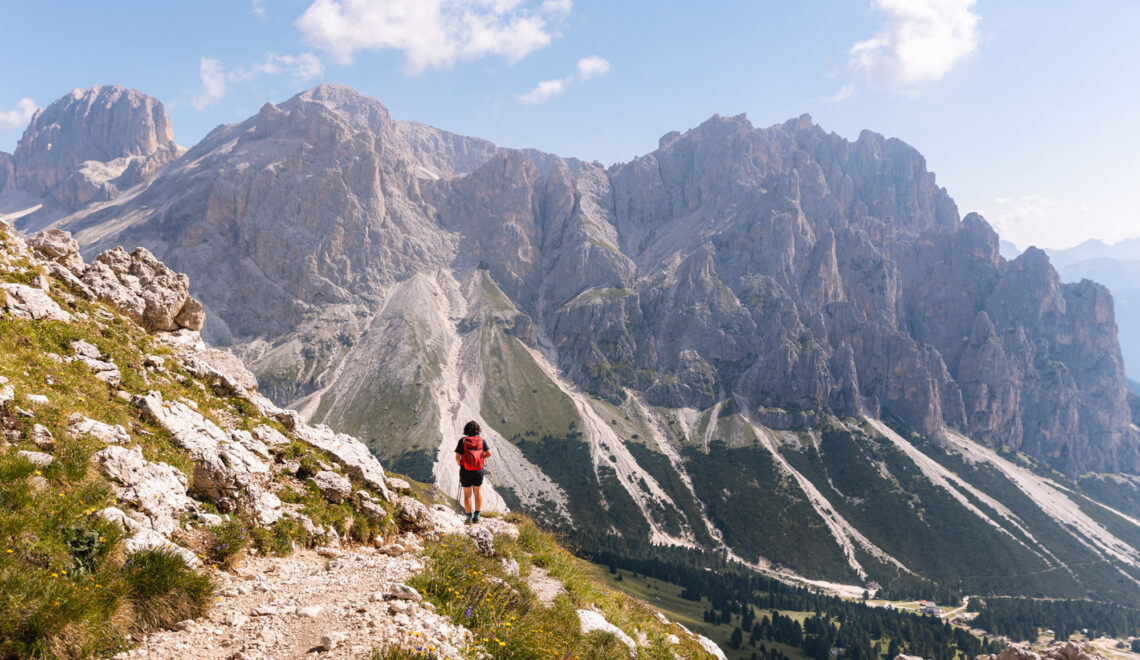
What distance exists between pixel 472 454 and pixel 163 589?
1099 cm

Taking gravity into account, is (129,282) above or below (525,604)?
above

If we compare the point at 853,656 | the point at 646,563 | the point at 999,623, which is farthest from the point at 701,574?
the point at 999,623

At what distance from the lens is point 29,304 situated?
18000 millimetres

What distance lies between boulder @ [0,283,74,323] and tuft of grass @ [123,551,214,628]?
14228 millimetres

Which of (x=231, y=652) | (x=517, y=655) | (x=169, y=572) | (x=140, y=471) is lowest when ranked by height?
(x=517, y=655)

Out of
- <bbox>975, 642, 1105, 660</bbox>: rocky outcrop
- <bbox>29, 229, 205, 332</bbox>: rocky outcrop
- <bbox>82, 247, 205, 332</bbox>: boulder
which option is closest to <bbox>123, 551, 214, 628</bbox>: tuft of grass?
<bbox>29, 229, 205, 332</bbox>: rocky outcrop

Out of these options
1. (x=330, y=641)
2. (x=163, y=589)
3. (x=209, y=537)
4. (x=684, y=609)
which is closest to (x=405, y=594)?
(x=330, y=641)

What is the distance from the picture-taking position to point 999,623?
179 meters

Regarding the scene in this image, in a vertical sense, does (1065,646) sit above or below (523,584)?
below

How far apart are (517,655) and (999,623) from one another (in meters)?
250

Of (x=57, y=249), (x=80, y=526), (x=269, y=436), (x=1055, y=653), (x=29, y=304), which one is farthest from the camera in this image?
(x=1055, y=653)

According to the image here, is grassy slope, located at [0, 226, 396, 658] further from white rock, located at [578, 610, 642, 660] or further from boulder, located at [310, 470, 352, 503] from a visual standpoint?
white rock, located at [578, 610, 642, 660]

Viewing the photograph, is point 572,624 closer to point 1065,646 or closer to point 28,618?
point 28,618

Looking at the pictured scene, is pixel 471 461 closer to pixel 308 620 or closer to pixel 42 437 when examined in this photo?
pixel 308 620
